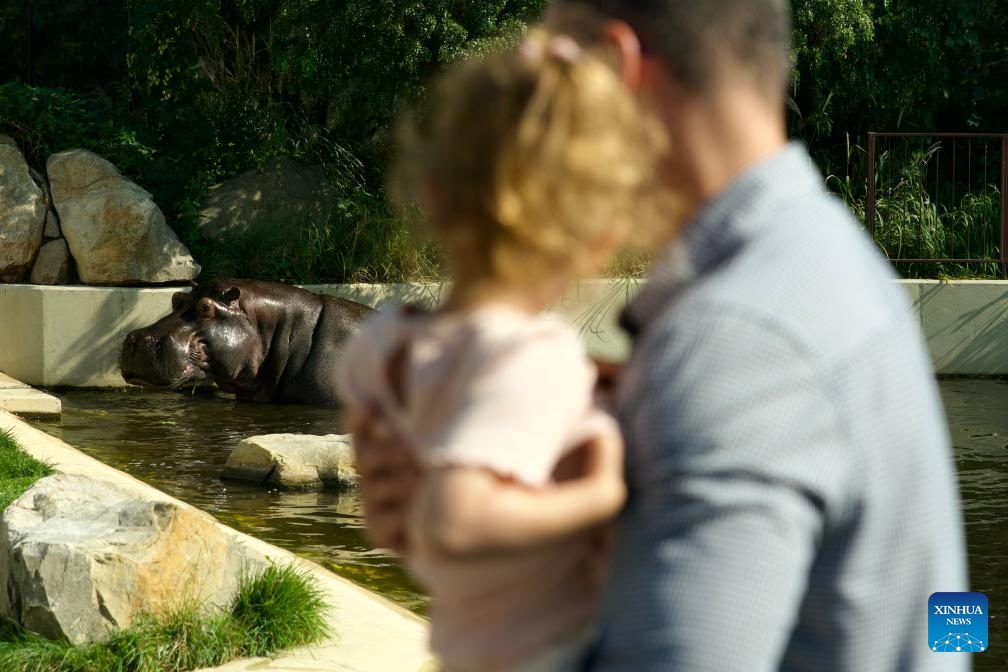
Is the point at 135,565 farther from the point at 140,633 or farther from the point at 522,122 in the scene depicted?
the point at 522,122

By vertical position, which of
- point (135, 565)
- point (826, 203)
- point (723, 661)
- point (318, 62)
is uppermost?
point (318, 62)

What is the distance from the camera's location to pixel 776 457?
41.8 inches

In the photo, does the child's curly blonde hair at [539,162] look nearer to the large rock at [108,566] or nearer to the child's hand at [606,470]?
the child's hand at [606,470]

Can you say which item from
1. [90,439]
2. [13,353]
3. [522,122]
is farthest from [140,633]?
[13,353]

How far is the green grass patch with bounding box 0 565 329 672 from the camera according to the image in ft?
13.5

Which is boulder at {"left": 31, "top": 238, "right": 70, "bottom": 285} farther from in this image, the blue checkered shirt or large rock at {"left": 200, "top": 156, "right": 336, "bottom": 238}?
the blue checkered shirt

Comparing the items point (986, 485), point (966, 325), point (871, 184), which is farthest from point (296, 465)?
point (871, 184)

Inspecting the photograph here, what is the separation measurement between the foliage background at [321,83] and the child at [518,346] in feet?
36.7

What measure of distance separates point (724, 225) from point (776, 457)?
25 centimetres

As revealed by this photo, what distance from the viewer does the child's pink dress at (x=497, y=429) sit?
1189mm

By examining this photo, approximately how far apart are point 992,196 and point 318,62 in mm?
8327

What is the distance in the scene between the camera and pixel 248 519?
7.08 meters

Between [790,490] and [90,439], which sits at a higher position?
[790,490]

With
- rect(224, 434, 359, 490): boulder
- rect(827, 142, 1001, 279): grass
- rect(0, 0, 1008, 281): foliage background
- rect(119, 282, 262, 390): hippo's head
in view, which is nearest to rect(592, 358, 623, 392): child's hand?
rect(224, 434, 359, 490): boulder
